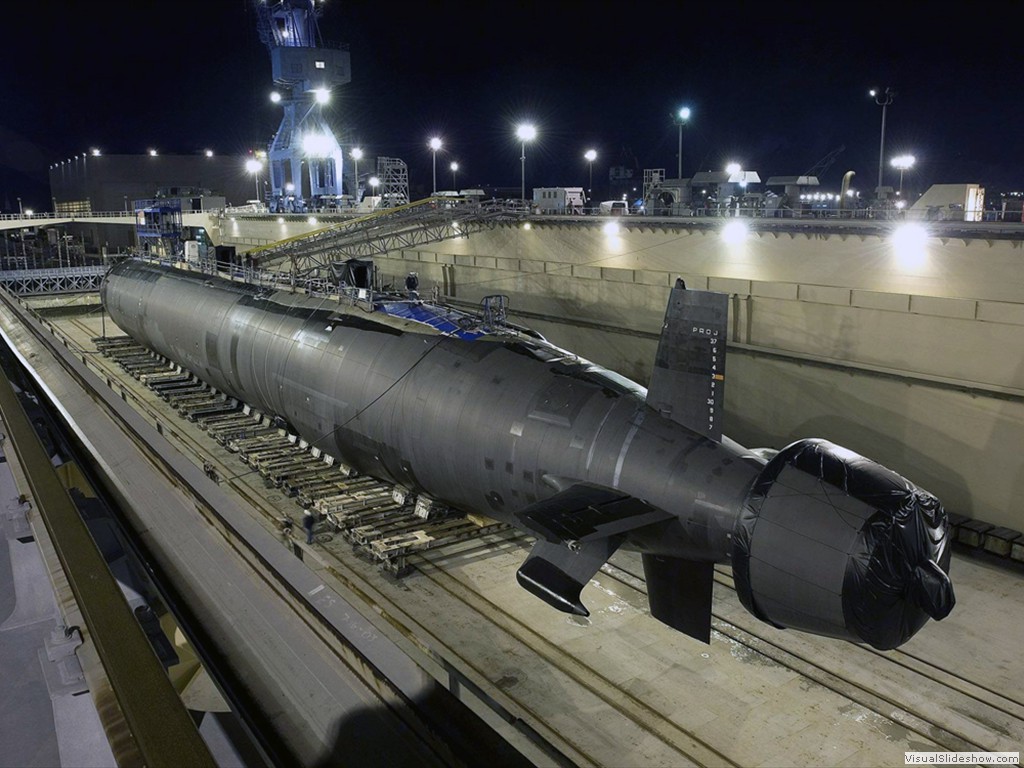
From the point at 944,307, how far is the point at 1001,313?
4.37ft

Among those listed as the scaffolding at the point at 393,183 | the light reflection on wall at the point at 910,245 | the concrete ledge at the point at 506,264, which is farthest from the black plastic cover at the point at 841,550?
the scaffolding at the point at 393,183

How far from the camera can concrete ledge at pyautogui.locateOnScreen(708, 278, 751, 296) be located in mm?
23031

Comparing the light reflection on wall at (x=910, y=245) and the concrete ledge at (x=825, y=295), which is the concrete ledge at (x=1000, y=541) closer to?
the concrete ledge at (x=825, y=295)

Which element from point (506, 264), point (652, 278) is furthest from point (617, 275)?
point (506, 264)

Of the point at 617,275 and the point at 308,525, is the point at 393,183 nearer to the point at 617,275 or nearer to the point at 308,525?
the point at 617,275

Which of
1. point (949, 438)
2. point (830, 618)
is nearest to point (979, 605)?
point (949, 438)

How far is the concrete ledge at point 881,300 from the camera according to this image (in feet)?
63.3

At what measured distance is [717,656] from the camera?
512 inches

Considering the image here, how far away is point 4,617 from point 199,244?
2661 cm

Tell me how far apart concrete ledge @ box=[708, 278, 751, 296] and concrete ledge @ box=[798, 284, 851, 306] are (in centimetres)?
177

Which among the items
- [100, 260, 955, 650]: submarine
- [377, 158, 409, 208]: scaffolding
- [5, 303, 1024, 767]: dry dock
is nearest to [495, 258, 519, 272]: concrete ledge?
[100, 260, 955, 650]: submarine

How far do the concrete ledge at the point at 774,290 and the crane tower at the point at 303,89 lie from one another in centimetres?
5535

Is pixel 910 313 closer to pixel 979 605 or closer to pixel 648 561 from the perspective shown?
pixel 979 605

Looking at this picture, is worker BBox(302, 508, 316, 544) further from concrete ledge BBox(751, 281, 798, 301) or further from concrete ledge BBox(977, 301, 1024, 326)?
concrete ledge BBox(977, 301, 1024, 326)
